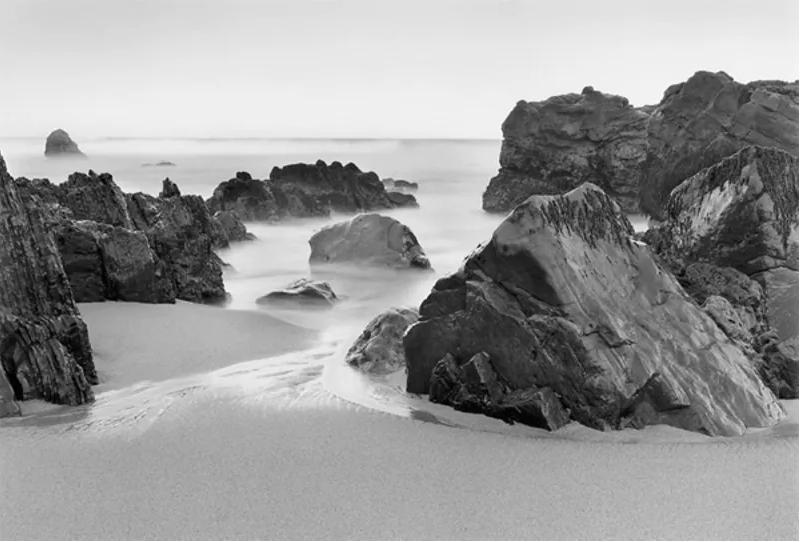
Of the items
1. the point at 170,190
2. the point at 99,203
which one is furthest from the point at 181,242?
the point at 170,190

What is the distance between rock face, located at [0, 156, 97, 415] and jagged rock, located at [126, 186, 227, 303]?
282cm

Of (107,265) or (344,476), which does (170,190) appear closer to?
(107,265)

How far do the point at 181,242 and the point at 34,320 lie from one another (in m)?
3.68

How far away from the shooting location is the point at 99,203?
8.05 metres

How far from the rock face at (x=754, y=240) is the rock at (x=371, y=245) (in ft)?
17.4

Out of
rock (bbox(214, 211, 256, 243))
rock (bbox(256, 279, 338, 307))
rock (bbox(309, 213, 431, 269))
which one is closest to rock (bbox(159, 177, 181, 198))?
rock (bbox(256, 279, 338, 307))

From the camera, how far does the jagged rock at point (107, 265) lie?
6711mm

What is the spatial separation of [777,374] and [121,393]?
3.78 m

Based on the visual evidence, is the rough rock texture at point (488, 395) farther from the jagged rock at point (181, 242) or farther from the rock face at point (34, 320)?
the jagged rock at point (181, 242)

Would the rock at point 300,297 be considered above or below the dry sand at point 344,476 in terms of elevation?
below

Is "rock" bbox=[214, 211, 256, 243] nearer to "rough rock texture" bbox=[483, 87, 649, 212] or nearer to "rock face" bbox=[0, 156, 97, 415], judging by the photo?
"rock face" bbox=[0, 156, 97, 415]

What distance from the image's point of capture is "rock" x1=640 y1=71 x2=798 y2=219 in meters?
10.3

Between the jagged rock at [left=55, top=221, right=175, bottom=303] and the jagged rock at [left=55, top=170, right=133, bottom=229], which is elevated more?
the jagged rock at [left=55, top=170, right=133, bottom=229]

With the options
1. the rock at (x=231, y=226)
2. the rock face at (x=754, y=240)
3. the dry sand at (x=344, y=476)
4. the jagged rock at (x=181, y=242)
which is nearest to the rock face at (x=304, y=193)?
the rock at (x=231, y=226)
